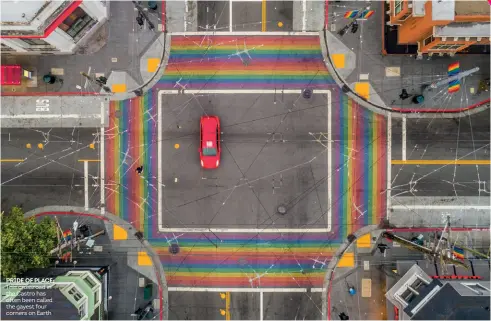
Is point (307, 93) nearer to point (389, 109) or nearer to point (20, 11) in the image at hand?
point (389, 109)

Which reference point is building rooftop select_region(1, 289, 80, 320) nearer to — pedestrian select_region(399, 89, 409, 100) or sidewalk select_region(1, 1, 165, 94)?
sidewalk select_region(1, 1, 165, 94)

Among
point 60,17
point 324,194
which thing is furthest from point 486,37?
point 60,17

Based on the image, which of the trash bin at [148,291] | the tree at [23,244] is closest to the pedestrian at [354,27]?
the trash bin at [148,291]

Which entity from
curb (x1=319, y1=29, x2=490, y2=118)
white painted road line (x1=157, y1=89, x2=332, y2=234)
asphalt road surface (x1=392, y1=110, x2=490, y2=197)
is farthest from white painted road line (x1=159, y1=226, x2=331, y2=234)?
curb (x1=319, y1=29, x2=490, y2=118)

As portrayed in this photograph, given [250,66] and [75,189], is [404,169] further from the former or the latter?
[75,189]

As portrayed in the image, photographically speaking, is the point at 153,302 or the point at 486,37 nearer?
the point at 486,37

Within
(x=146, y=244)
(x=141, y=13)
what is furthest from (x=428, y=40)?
(x=146, y=244)
